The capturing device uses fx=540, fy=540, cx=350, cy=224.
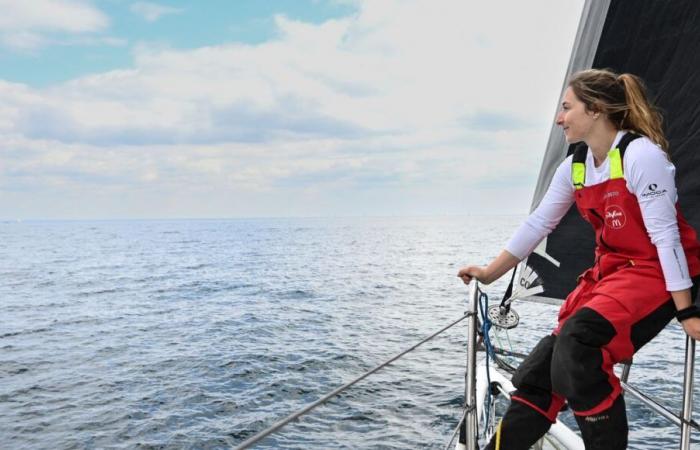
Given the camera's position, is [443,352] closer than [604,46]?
No

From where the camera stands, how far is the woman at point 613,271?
1892 millimetres

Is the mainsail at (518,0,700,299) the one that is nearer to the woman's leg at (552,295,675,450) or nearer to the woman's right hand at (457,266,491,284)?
the woman's right hand at (457,266,491,284)

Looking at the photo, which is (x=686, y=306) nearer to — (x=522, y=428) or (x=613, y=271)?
(x=613, y=271)

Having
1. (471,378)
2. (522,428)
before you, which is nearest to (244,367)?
(471,378)

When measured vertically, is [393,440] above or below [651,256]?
below

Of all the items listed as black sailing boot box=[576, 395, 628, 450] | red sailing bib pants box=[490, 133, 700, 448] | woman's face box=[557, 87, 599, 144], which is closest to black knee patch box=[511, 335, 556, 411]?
red sailing bib pants box=[490, 133, 700, 448]

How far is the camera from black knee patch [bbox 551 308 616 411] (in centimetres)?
193

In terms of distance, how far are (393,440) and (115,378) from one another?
678 cm

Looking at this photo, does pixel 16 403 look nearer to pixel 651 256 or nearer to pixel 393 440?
pixel 393 440

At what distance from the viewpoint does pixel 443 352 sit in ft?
37.6

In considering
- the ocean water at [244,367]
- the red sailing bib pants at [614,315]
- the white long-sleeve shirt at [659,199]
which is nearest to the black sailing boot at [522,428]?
the red sailing bib pants at [614,315]

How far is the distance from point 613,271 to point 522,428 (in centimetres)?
72

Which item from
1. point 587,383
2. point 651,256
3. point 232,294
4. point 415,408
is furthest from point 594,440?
point 232,294

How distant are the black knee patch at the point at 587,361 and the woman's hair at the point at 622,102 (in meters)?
0.72
